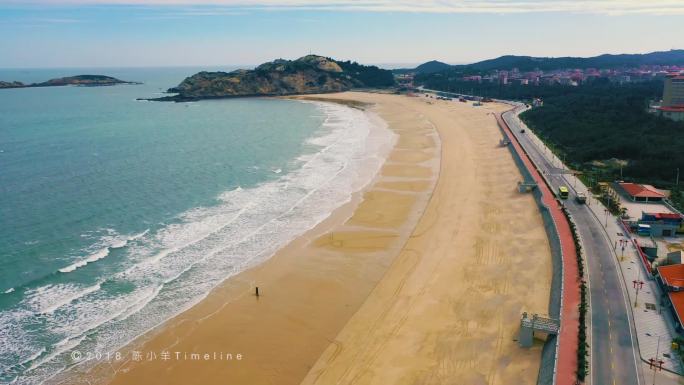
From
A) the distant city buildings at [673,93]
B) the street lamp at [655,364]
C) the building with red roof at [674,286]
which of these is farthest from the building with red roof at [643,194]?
the distant city buildings at [673,93]

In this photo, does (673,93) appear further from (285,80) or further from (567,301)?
(285,80)

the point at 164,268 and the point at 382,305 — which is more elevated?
the point at 164,268

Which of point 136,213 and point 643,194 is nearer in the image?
point 643,194

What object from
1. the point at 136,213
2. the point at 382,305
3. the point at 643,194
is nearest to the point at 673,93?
the point at 643,194

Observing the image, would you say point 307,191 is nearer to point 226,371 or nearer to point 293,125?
point 226,371

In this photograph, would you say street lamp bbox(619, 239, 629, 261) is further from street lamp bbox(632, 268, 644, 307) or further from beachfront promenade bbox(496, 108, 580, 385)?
beachfront promenade bbox(496, 108, 580, 385)

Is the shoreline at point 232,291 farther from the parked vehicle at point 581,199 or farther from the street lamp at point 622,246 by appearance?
the street lamp at point 622,246

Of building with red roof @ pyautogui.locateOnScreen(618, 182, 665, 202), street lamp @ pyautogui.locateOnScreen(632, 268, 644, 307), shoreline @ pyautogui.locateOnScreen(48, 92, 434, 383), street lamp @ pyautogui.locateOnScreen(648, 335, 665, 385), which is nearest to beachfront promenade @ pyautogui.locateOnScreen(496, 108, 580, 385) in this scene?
street lamp @ pyautogui.locateOnScreen(632, 268, 644, 307)

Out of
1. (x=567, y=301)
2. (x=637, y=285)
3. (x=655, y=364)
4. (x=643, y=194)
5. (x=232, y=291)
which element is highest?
(x=643, y=194)
